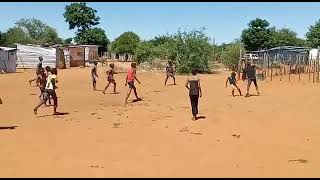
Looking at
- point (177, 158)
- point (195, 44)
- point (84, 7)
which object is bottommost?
point (177, 158)

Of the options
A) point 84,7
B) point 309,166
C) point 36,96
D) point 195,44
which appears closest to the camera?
point 309,166

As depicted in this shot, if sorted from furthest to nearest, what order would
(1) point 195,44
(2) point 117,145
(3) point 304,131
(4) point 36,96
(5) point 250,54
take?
(1) point 195,44
(5) point 250,54
(4) point 36,96
(3) point 304,131
(2) point 117,145

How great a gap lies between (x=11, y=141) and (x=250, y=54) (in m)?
27.9

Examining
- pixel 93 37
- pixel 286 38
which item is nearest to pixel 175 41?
pixel 93 37

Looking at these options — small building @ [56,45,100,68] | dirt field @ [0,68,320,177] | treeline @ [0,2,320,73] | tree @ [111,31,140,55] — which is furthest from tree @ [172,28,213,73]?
tree @ [111,31,140,55]

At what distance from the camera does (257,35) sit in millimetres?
64688

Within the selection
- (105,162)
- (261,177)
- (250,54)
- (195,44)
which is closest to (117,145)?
(105,162)

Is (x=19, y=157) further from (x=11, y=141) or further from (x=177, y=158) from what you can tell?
(x=177, y=158)

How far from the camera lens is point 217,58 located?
5419 cm

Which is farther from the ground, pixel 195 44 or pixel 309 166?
pixel 195 44

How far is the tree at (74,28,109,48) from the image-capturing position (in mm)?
73875

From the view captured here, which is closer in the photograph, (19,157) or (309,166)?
(309,166)

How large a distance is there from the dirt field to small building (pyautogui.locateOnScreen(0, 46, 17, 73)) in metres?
21.1

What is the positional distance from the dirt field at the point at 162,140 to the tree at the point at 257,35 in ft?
158
